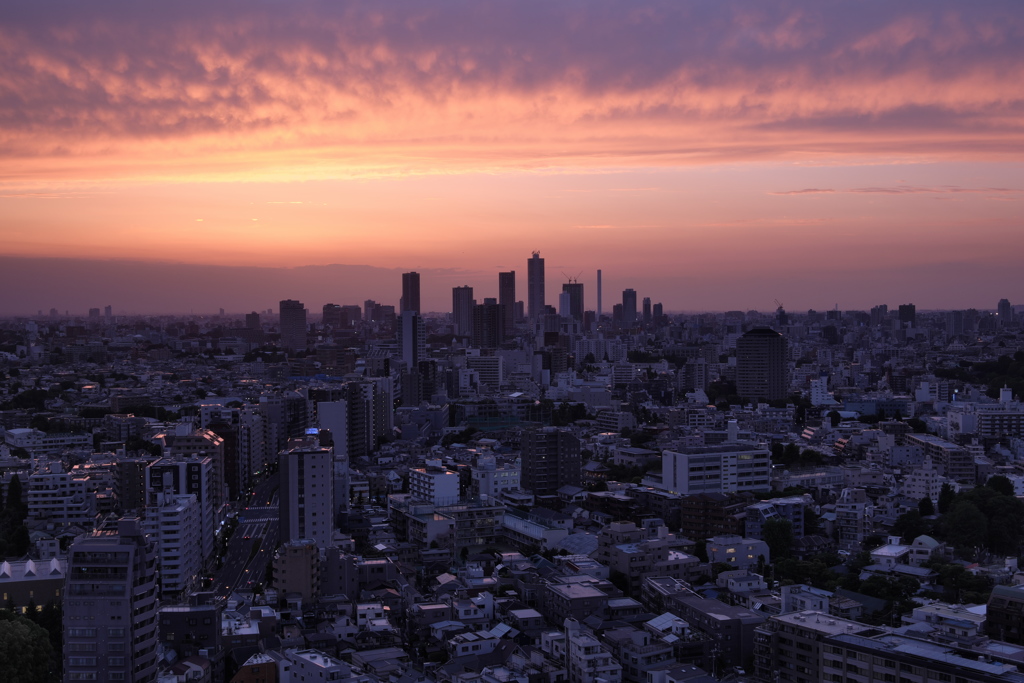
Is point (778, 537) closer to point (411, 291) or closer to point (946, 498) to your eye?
point (946, 498)

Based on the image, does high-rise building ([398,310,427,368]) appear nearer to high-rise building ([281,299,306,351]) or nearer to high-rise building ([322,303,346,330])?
high-rise building ([281,299,306,351])

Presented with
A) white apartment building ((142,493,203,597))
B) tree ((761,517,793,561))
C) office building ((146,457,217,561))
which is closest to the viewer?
white apartment building ((142,493,203,597))

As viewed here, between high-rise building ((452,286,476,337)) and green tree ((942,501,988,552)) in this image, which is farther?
high-rise building ((452,286,476,337))

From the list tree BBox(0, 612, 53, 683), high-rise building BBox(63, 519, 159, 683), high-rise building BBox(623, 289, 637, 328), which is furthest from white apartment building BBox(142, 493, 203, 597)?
high-rise building BBox(623, 289, 637, 328)

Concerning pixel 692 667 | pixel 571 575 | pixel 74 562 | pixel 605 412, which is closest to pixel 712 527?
pixel 571 575

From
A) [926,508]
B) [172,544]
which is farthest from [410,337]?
[172,544]

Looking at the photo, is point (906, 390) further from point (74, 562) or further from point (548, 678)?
point (74, 562)
